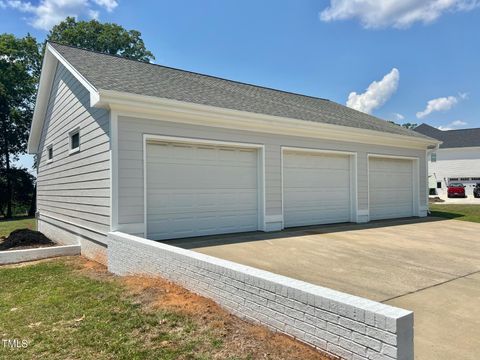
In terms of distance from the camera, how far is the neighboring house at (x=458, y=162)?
117 ft

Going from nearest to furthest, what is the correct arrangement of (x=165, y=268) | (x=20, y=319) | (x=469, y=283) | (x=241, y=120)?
1. (x=20, y=319)
2. (x=469, y=283)
3. (x=165, y=268)
4. (x=241, y=120)

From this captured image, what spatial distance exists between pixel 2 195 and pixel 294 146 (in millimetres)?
27775

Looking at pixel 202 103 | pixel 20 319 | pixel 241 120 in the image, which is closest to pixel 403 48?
pixel 241 120

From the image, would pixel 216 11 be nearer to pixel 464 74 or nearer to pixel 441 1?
pixel 441 1

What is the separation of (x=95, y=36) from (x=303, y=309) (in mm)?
33789

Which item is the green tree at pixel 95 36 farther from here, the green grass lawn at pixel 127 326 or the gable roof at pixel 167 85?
the green grass lawn at pixel 127 326

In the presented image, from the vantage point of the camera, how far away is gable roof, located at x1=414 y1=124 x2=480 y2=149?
36406 millimetres

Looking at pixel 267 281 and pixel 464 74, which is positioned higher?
pixel 464 74

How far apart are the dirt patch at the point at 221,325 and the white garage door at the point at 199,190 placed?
246 cm

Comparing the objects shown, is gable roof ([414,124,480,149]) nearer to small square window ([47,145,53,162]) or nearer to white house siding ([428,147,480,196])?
white house siding ([428,147,480,196])

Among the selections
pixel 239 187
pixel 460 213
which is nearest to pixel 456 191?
pixel 460 213

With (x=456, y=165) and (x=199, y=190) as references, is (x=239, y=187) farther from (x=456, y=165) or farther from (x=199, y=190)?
(x=456, y=165)

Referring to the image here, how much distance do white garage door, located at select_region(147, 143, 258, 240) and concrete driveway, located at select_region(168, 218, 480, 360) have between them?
52 centimetres

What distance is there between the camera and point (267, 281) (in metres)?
3.31
